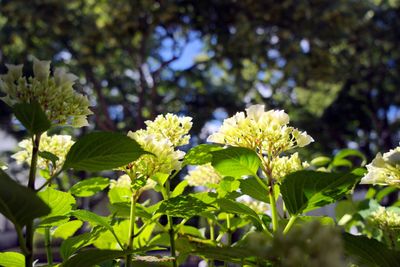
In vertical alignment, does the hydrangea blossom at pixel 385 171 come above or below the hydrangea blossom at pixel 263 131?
below

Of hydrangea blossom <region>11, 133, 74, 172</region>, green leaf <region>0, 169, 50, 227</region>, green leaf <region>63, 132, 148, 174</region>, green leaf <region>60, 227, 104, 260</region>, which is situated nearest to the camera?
green leaf <region>0, 169, 50, 227</region>

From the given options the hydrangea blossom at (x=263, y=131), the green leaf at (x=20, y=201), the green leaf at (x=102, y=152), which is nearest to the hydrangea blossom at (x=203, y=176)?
the hydrangea blossom at (x=263, y=131)

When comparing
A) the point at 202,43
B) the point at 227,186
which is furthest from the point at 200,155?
the point at 202,43

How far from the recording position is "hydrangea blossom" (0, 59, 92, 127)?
1.79 feet

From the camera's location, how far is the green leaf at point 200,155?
0.64m

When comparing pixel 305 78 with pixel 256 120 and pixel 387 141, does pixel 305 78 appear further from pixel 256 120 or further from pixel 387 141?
pixel 256 120

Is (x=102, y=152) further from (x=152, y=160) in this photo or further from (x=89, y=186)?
(x=89, y=186)

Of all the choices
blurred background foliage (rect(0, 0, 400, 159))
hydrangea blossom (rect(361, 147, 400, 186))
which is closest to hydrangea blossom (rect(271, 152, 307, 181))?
hydrangea blossom (rect(361, 147, 400, 186))

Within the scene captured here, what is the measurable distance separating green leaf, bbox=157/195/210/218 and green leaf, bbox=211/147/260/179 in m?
0.05

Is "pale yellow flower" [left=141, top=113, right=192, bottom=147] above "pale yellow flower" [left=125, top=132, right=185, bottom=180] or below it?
above

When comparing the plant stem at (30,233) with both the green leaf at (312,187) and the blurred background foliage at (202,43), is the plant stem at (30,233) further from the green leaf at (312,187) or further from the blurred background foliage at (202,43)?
the blurred background foliage at (202,43)

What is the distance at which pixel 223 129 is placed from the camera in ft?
2.08

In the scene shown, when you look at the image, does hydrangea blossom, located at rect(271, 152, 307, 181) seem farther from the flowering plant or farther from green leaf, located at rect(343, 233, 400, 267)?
green leaf, located at rect(343, 233, 400, 267)

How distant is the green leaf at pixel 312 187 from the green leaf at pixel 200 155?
141 mm
